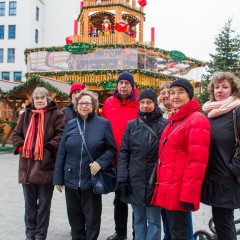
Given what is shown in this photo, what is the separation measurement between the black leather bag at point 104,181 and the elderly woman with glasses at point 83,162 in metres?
0.09

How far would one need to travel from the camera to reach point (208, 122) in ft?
10.4

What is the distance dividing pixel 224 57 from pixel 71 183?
12.1m

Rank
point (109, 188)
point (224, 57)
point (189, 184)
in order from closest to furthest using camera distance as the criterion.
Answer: point (189, 184) < point (109, 188) < point (224, 57)

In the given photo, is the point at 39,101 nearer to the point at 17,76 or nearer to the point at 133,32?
the point at 133,32

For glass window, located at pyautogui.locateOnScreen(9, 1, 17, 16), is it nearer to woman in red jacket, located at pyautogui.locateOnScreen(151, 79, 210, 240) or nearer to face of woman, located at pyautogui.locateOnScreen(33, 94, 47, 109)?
face of woman, located at pyautogui.locateOnScreen(33, 94, 47, 109)

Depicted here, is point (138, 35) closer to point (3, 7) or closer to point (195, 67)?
point (195, 67)

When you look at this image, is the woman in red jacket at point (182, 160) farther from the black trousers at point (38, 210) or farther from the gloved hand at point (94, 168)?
the black trousers at point (38, 210)

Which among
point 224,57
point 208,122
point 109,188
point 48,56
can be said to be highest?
point 48,56

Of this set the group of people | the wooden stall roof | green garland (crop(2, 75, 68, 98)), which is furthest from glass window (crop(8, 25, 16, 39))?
the group of people

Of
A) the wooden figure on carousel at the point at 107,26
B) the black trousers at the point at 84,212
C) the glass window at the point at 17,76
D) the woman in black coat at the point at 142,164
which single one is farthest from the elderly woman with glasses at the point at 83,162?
the glass window at the point at 17,76

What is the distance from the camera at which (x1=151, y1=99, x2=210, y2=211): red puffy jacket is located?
9.86 feet

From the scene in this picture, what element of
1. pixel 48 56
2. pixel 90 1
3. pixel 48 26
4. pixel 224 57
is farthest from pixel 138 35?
pixel 48 26

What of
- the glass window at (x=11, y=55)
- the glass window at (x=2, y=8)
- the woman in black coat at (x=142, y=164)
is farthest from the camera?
the glass window at (x=2, y=8)

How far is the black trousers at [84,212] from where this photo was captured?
13.4 feet
